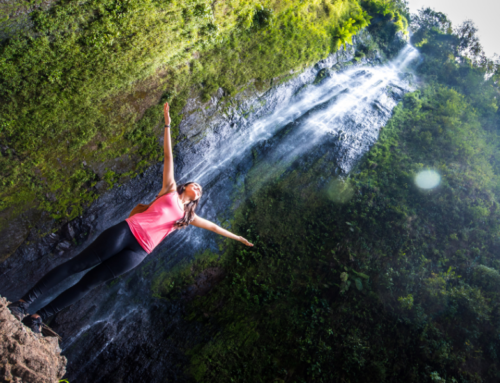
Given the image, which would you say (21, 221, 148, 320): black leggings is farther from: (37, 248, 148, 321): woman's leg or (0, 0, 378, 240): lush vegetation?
(0, 0, 378, 240): lush vegetation

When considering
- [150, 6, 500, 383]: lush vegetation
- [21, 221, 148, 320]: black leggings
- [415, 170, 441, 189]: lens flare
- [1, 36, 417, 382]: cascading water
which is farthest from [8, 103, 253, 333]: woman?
[415, 170, 441, 189]: lens flare

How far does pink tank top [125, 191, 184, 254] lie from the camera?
2957mm

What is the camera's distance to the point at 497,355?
515cm

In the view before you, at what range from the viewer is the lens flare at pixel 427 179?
24.7 ft

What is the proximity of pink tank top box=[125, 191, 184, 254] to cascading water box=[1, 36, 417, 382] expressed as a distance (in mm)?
2946

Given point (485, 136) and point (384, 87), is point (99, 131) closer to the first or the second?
point (384, 87)

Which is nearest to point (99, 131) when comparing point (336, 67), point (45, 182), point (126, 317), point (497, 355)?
point (45, 182)

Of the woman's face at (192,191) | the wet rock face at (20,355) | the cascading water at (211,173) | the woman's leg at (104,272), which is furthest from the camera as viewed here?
the cascading water at (211,173)

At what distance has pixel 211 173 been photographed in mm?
6605

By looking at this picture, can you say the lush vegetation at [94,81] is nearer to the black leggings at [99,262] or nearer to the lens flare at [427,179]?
the black leggings at [99,262]

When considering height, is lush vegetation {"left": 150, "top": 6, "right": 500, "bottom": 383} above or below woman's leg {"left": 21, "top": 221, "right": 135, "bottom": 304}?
below

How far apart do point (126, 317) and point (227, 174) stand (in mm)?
3678

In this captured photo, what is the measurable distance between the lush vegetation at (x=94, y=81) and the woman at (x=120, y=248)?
2.49 m

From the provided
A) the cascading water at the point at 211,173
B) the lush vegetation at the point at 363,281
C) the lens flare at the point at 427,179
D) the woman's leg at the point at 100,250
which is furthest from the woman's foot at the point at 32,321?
the lens flare at the point at 427,179
